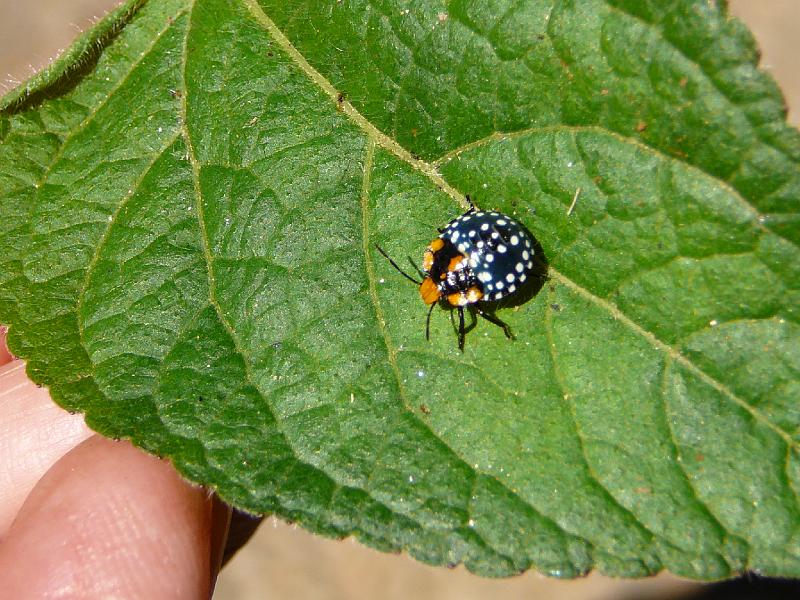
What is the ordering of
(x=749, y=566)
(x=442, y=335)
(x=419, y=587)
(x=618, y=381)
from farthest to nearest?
(x=419, y=587) → (x=442, y=335) → (x=618, y=381) → (x=749, y=566)

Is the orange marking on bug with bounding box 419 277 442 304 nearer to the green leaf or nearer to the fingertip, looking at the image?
the green leaf

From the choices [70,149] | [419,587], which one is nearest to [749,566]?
[70,149]

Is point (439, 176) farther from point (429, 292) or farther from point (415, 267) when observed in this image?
point (429, 292)

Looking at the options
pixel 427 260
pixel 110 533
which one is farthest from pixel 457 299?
pixel 110 533

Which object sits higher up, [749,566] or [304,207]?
[304,207]

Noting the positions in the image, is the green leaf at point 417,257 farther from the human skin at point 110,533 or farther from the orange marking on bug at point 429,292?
the human skin at point 110,533

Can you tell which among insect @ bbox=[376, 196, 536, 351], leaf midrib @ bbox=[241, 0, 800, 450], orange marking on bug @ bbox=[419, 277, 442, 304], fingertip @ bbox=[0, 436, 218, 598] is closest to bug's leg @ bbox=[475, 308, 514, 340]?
insect @ bbox=[376, 196, 536, 351]

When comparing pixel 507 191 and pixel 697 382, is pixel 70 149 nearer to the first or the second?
pixel 507 191
